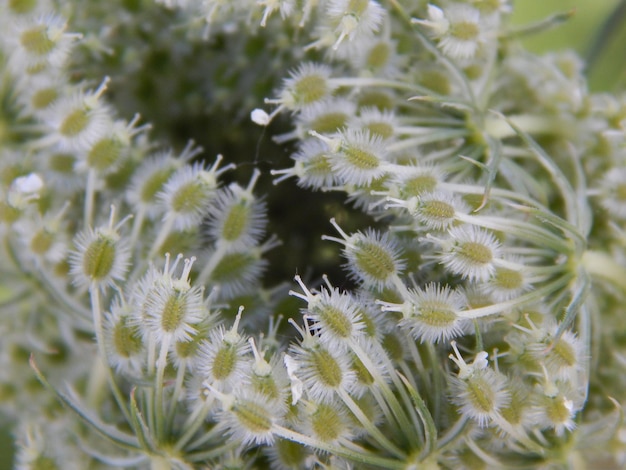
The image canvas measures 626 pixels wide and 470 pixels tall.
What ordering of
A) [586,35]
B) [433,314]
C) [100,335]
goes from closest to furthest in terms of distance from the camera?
1. [433,314]
2. [100,335]
3. [586,35]

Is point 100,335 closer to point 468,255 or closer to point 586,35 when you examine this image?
point 468,255

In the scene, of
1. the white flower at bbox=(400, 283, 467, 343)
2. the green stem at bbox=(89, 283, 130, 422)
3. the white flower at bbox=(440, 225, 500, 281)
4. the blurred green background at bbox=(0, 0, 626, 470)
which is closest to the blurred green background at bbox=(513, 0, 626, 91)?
the blurred green background at bbox=(0, 0, 626, 470)

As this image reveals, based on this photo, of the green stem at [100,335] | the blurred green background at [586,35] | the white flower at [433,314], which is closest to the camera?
the white flower at [433,314]

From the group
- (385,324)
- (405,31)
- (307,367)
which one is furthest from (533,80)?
(307,367)

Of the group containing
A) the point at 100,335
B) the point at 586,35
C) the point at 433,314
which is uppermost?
the point at 586,35

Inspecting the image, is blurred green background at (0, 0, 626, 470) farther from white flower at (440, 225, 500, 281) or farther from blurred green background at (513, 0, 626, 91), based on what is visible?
white flower at (440, 225, 500, 281)

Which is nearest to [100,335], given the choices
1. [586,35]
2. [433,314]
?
[433,314]

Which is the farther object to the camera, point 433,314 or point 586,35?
point 586,35

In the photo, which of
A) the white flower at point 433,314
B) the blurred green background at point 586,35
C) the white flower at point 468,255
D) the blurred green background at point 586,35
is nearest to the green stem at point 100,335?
the white flower at point 433,314

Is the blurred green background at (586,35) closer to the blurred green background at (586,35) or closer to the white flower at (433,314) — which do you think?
the blurred green background at (586,35)

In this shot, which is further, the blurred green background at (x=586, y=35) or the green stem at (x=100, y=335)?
the blurred green background at (x=586, y=35)
